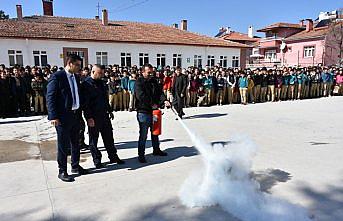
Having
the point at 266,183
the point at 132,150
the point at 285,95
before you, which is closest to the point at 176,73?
the point at 132,150

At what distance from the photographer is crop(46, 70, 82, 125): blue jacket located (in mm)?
4172

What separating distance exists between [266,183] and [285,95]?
12.0 meters

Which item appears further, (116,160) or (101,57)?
(101,57)

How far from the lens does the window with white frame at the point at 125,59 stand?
2600cm

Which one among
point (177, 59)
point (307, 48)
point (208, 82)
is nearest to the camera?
point (208, 82)

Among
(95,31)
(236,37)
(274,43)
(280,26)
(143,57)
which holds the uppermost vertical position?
(280,26)

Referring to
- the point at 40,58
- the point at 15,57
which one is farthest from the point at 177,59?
the point at 15,57

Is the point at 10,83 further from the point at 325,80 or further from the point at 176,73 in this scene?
the point at 325,80

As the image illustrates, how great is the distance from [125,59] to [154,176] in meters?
22.7

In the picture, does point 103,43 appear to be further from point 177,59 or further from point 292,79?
point 292,79

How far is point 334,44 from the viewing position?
36.8 m

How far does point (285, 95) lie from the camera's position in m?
15.2

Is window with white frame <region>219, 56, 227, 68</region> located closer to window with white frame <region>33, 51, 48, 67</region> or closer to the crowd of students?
the crowd of students

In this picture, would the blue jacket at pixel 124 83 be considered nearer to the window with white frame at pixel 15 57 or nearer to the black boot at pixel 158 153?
the black boot at pixel 158 153
